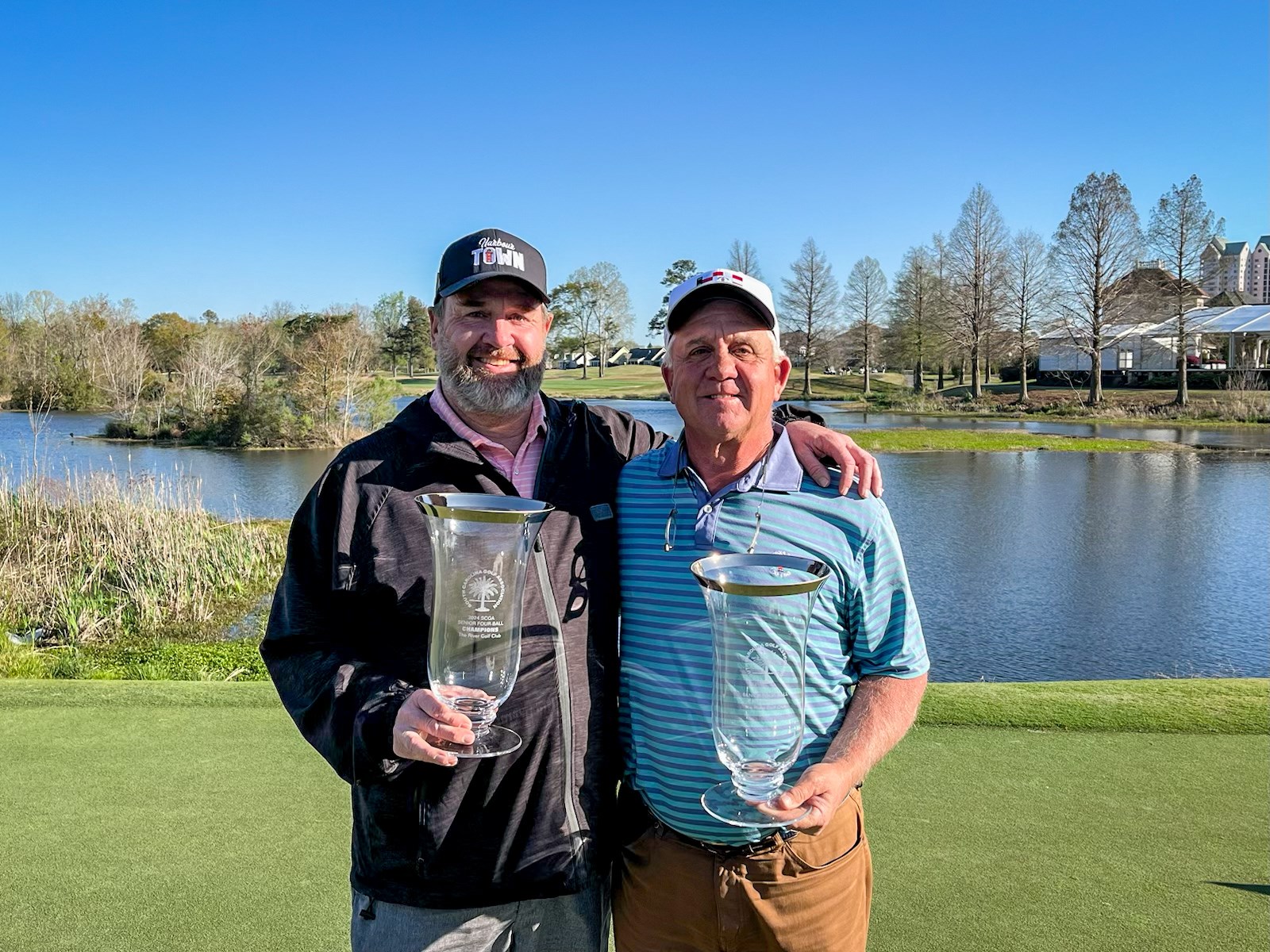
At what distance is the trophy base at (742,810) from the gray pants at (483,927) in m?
0.48

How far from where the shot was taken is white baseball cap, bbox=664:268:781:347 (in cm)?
195

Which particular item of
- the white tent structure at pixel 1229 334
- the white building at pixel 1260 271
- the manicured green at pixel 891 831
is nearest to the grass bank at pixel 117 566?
the manicured green at pixel 891 831

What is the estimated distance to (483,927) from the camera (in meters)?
1.93

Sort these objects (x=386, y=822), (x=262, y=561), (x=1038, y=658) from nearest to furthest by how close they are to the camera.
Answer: (x=386, y=822) < (x=1038, y=658) < (x=262, y=561)

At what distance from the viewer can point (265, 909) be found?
277cm

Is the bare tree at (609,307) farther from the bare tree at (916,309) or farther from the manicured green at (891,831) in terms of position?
the manicured green at (891,831)

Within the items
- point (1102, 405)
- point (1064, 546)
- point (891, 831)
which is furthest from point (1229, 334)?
point (891, 831)

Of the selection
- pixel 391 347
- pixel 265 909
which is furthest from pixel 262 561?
pixel 391 347

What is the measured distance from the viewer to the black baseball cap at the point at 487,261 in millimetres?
2119

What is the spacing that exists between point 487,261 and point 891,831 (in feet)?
7.60

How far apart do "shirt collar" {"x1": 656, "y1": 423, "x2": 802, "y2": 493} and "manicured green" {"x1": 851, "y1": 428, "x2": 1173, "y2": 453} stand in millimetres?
24494

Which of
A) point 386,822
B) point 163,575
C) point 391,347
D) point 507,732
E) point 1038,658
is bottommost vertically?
point 1038,658

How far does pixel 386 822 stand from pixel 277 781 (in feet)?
6.62

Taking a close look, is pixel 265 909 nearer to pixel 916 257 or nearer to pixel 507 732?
pixel 507 732
